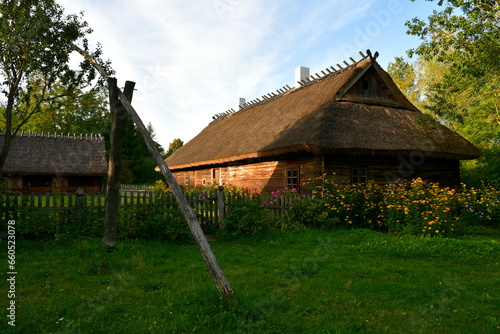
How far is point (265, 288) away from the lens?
4422 mm

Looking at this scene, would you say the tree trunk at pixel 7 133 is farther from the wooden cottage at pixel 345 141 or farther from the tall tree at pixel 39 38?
the wooden cottage at pixel 345 141

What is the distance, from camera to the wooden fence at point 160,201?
22.8 ft

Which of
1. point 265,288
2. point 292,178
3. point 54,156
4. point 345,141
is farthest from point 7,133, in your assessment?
point 54,156

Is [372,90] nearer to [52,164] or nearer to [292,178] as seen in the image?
[292,178]

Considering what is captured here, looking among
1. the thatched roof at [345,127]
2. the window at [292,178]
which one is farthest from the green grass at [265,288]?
the window at [292,178]

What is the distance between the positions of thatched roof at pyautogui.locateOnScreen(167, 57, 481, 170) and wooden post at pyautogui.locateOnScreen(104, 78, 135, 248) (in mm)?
5658

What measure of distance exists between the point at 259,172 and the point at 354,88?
5.23m

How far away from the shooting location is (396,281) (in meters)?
4.88

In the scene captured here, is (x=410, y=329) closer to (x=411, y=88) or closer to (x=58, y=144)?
(x=58, y=144)

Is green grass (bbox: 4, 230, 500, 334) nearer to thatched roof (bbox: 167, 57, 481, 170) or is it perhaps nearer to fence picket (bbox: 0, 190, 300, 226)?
fence picket (bbox: 0, 190, 300, 226)

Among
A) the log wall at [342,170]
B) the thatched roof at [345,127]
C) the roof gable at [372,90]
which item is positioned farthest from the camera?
the roof gable at [372,90]

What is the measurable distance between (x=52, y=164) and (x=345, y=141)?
1840cm

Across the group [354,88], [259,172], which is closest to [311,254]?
[259,172]

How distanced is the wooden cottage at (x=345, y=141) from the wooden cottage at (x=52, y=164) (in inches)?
389
